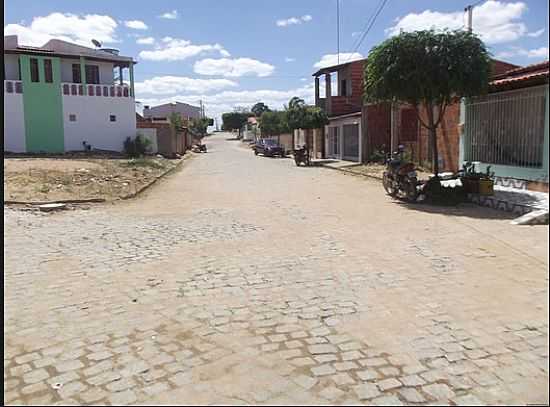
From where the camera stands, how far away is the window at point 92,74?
2742cm

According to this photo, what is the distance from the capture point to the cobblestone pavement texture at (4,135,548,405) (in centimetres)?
267

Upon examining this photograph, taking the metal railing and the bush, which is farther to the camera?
the bush

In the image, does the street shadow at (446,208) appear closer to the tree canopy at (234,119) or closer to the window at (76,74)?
the window at (76,74)

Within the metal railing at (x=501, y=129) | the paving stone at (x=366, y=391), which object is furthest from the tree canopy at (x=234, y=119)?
the paving stone at (x=366, y=391)

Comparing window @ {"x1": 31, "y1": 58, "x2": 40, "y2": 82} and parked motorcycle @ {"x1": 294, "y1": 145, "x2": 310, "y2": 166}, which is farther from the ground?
window @ {"x1": 31, "y1": 58, "x2": 40, "y2": 82}

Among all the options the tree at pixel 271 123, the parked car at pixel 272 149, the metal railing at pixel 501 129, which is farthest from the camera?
the tree at pixel 271 123

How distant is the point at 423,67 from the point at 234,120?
89954 mm

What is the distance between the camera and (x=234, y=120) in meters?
97.4

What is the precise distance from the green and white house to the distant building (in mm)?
36914

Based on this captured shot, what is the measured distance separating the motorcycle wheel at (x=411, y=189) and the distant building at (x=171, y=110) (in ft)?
188

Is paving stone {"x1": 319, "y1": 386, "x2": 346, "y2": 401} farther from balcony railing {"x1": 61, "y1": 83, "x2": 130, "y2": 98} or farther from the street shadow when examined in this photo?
balcony railing {"x1": 61, "y1": 83, "x2": 130, "y2": 98}

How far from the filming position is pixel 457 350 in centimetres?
309

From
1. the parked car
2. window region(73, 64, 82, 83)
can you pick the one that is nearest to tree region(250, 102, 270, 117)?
the parked car

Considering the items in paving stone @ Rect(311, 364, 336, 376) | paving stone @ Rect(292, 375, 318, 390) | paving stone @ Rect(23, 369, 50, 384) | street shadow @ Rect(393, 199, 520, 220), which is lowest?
paving stone @ Rect(292, 375, 318, 390)
